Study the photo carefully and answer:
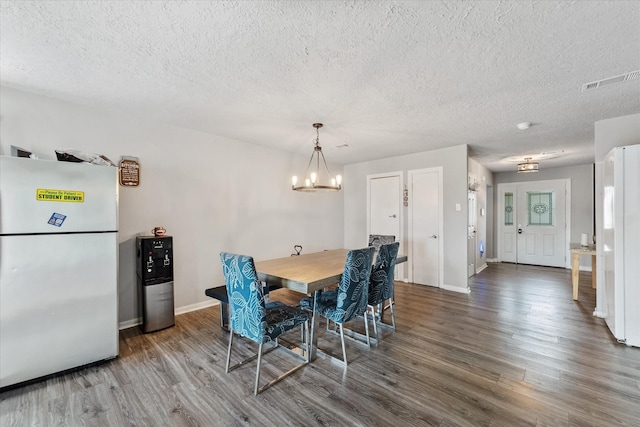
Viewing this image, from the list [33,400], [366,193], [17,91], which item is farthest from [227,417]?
[366,193]

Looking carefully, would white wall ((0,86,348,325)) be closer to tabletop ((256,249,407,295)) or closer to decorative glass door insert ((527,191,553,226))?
tabletop ((256,249,407,295))

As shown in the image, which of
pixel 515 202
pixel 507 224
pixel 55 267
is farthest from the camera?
pixel 507 224

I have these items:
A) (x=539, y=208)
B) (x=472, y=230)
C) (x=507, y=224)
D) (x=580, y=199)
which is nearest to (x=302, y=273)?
(x=472, y=230)

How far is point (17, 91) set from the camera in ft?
8.28

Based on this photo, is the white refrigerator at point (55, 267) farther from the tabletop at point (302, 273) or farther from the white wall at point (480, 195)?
the white wall at point (480, 195)

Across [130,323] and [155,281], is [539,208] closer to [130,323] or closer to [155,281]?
[155,281]

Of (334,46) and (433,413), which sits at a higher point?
(334,46)

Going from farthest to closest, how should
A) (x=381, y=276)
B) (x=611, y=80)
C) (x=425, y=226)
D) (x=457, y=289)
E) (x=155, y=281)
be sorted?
(x=425, y=226)
(x=457, y=289)
(x=155, y=281)
(x=381, y=276)
(x=611, y=80)

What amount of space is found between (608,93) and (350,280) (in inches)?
118

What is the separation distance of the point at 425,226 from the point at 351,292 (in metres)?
3.12

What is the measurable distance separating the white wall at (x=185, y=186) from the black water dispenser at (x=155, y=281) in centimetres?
28

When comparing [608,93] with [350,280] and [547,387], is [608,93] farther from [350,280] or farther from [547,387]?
[350,280]

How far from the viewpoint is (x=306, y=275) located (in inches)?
92.3

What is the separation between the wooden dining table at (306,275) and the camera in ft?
7.07
